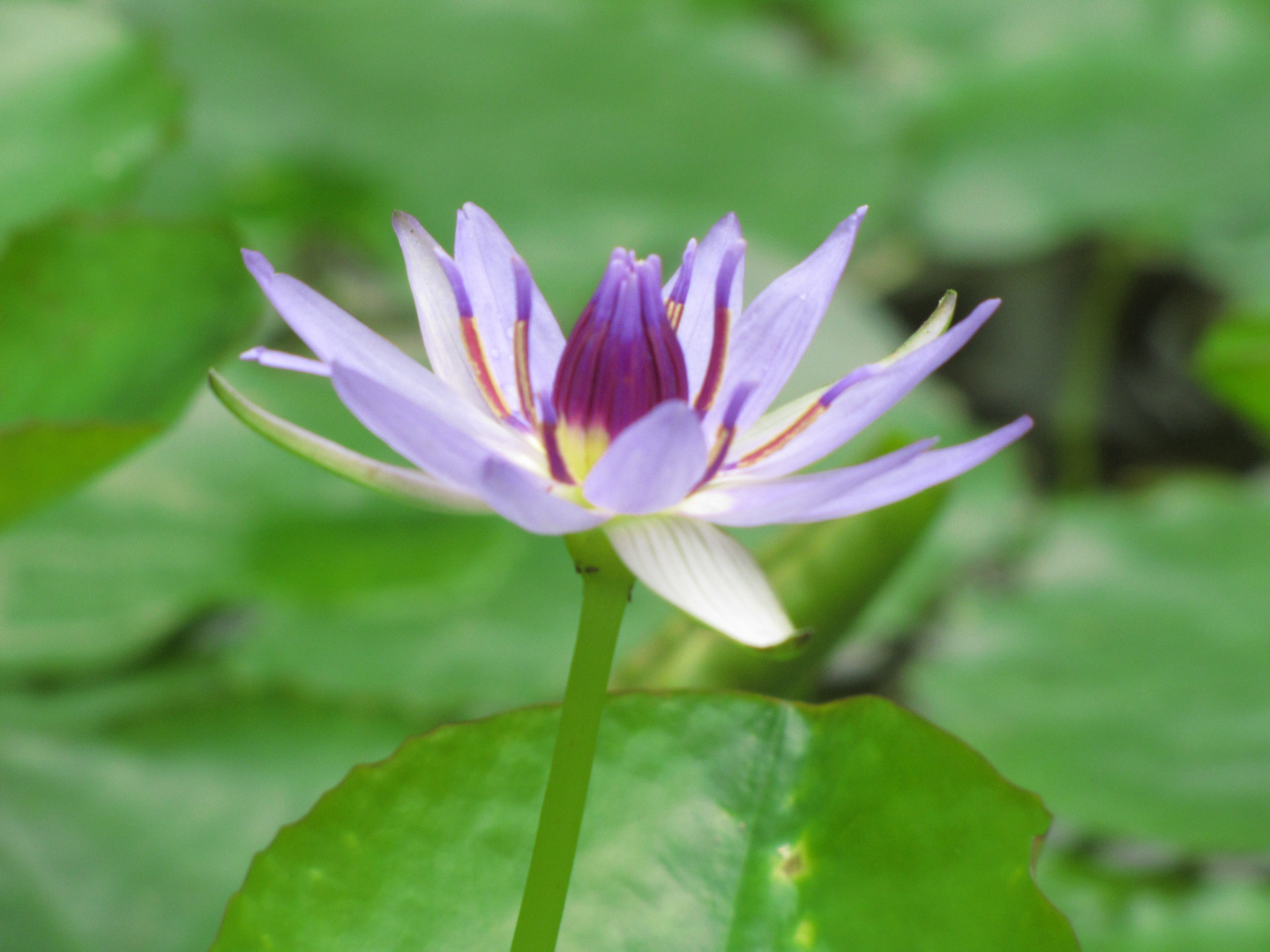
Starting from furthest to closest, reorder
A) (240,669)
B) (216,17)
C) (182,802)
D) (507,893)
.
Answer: (216,17), (240,669), (182,802), (507,893)

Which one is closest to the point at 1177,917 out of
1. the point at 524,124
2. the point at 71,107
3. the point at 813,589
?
the point at 813,589

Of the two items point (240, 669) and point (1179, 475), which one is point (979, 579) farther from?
point (240, 669)

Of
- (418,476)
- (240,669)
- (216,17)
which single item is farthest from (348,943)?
(216,17)

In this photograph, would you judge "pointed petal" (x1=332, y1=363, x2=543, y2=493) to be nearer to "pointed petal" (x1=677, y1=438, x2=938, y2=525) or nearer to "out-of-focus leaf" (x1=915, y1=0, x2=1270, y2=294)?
"pointed petal" (x1=677, y1=438, x2=938, y2=525)

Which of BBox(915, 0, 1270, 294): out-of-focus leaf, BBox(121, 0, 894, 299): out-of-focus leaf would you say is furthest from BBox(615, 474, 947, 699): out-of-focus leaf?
BBox(915, 0, 1270, 294): out-of-focus leaf

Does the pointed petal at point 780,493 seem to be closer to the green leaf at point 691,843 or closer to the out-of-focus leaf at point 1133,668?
the green leaf at point 691,843

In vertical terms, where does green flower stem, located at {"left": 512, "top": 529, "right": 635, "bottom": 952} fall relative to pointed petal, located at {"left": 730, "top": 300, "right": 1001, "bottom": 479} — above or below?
A: below
